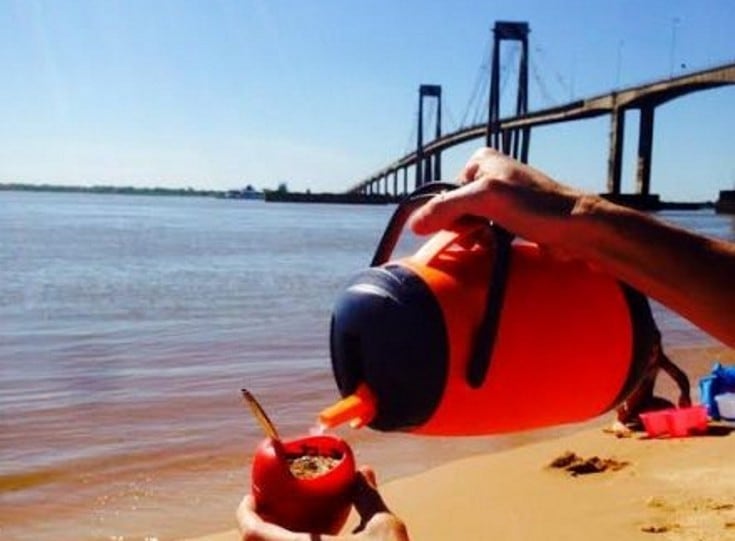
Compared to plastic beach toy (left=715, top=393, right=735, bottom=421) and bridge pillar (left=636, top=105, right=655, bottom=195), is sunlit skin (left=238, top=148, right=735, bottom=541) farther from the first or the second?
bridge pillar (left=636, top=105, right=655, bottom=195)

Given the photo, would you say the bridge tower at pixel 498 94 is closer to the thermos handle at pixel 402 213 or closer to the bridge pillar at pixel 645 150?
the bridge pillar at pixel 645 150

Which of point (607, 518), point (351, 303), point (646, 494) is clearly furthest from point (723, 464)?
point (351, 303)

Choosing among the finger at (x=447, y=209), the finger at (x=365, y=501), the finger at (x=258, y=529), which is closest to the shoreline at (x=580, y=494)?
the finger at (x=365, y=501)

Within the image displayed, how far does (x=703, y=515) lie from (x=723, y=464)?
2.65 feet

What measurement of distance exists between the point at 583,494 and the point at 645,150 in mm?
46721

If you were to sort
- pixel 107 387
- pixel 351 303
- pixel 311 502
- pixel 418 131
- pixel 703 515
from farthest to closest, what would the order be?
pixel 418 131
pixel 107 387
pixel 703 515
pixel 311 502
pixel 351 303

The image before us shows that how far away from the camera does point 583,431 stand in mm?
5414

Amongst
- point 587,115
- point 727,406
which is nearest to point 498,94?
point 587,115

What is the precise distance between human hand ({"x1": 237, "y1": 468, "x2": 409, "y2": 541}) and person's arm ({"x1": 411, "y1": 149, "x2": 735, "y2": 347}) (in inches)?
24.2

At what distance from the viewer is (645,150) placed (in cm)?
4844

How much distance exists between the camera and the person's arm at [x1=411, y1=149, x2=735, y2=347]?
141 centimetres

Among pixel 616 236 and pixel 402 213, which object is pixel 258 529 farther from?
pixel 616 236

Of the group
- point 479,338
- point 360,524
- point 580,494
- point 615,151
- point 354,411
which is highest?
point 615,151

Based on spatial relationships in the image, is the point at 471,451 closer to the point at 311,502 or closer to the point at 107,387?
the point at 107,387
